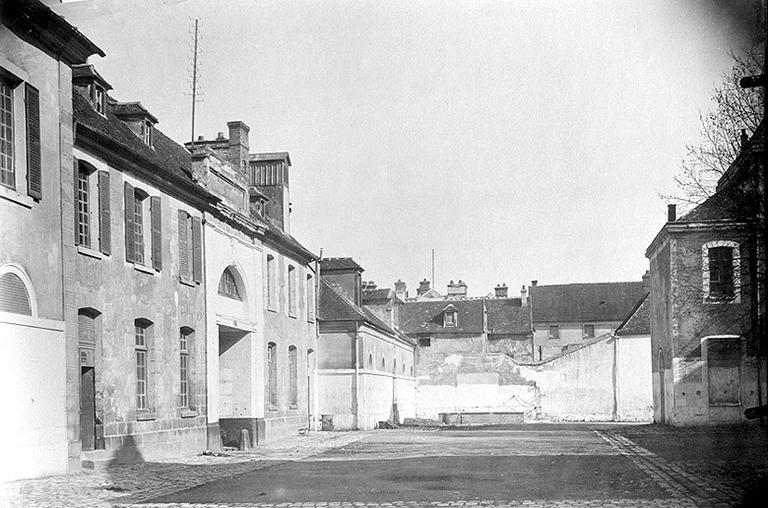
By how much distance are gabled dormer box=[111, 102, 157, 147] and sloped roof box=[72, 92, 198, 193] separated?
0.21 metres

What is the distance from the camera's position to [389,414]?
4559 centimetres

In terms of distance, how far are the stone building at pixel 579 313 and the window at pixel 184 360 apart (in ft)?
187

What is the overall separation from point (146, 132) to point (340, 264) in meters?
21.7

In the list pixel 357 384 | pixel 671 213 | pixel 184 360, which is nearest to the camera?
pixel 184 360

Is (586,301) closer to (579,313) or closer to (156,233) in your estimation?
(579,313)

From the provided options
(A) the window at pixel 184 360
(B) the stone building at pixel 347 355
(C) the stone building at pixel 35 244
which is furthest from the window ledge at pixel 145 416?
(B) the stone building at pixel 347 355

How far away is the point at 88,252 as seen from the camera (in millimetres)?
16719

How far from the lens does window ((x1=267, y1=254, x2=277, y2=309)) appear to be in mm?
28516

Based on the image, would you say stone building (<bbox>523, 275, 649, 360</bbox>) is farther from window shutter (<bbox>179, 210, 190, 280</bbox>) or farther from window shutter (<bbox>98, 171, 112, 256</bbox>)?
window shutter (<bbox>98, 171, 112, 256</bbox>)

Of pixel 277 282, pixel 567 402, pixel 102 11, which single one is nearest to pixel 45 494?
pixel 102 11

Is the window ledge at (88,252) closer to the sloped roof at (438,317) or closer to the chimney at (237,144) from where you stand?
the chimney at (237,144)

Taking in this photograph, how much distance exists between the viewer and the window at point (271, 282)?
28516mm

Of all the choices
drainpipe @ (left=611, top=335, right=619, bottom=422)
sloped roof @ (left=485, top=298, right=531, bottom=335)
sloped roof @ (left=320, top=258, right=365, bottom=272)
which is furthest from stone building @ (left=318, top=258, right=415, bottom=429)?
sloped roof @ (left=485, top=298, right=531, bottom=335)

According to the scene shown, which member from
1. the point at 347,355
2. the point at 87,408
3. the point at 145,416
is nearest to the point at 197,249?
the point at 145,416
